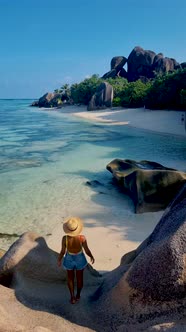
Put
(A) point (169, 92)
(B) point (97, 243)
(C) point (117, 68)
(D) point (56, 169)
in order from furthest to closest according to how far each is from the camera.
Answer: (C) point (117, 68) < (A) point (169, 92) < (D) point (56, 169) < (B) point (97, 243)

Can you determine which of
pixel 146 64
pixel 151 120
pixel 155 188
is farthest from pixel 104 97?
pixel 155 188

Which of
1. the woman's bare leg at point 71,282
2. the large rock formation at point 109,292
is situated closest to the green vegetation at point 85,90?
the large rock formation at point 109,292

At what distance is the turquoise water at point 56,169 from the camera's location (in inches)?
471

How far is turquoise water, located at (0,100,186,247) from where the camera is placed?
12.0 metres

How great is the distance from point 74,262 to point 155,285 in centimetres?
137

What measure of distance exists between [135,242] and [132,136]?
89.4 feet

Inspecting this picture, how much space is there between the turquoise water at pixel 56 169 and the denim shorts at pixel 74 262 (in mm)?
5814

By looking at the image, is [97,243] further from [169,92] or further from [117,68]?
[117,68]

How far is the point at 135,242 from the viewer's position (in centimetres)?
909

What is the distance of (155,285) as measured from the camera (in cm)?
358

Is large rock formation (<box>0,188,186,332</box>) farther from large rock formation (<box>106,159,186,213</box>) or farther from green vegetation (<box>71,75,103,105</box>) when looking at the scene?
green vegetation (<box>71,75,103,105</box>)

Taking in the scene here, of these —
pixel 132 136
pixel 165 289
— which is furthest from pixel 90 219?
pixel 132 136

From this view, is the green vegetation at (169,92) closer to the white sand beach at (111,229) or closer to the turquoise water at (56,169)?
the turquoise water at (56,169)

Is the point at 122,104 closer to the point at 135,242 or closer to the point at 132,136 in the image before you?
the point at 132,136
